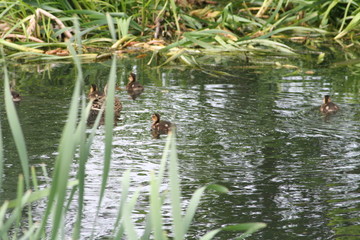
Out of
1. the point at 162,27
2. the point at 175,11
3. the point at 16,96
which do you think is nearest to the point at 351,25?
the point at 175,11

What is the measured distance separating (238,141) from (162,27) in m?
6.08

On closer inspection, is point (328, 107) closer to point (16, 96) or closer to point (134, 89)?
point (134, 89)

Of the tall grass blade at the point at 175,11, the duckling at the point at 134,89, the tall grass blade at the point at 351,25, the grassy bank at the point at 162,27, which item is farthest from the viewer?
the tall grass blade at the point at 175,11

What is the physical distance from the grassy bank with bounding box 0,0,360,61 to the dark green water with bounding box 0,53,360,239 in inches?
31.6

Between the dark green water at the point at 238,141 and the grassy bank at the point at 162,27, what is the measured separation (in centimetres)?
80

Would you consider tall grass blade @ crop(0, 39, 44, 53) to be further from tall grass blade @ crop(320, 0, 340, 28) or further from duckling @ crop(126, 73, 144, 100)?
tall grass blade @ crop(320, 0, 340, 28)

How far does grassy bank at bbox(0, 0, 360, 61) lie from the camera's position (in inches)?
456

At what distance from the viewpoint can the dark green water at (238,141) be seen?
538cm

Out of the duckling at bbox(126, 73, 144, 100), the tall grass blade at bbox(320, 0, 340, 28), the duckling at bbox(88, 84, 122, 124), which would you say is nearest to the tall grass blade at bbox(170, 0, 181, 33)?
the tall grass blade at bbox(320, 0, 340, 28)

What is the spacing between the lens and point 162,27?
12.9 m

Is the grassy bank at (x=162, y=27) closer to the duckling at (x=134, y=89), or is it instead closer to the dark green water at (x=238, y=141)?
the dark green water at (x=238, y=141)

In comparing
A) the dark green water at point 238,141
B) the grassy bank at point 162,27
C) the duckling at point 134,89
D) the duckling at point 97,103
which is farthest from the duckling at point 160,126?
the grassy bank at point 162,27

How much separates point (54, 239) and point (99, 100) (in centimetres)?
568

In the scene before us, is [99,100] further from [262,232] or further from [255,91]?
[262,232]
